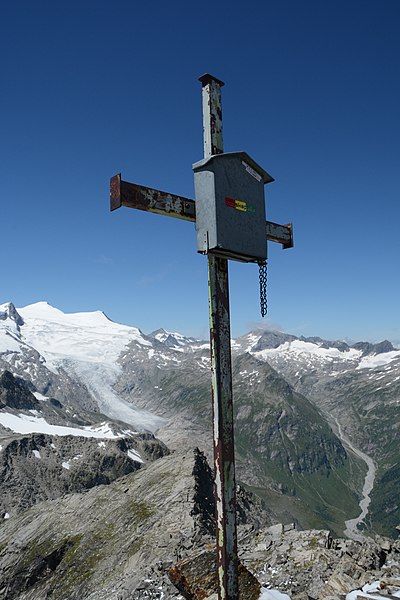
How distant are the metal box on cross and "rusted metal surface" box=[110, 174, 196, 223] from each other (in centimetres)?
25

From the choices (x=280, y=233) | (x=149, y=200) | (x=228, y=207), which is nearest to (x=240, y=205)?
(x=228, y=207)

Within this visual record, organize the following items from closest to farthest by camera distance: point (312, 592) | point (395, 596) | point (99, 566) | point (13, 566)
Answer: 1. point (395, 596)
2. point (312, 592)
3. point (99, 566)
4. point (13, 566)

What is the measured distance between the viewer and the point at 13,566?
38.8 meters

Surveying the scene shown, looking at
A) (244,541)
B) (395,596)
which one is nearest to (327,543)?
(244,541)

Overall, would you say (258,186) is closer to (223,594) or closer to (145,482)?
(223,594)

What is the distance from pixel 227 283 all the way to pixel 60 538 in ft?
126

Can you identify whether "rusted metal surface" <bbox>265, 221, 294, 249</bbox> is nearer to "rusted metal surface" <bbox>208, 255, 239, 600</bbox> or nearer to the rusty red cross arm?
the rusty red cross arm

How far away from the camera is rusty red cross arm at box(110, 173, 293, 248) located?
8.64 meters

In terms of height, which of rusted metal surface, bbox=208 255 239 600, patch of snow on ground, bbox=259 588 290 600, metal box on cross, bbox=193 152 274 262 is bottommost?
patch of snow on ground, bbox=259 588 290 600

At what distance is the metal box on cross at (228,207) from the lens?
29.5 feet

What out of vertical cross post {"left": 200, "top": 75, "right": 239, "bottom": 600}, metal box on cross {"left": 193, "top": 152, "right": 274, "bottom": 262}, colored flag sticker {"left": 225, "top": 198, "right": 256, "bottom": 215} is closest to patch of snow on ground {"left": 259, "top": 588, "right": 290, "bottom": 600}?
vertical cross post {"left": 200, "top": 75, "right": 239, "bottom": 600}

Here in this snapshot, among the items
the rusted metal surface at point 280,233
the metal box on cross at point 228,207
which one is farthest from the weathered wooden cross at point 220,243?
the rusted metal surface at point 280,233

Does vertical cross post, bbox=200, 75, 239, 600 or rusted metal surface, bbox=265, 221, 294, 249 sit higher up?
rusted metal surface, bbox=265, 221, 294, 249

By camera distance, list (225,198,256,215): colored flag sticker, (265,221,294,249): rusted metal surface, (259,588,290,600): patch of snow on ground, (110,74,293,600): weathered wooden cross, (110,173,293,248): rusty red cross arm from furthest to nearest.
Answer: (259,588,290,600): patch of snow on ground < (265,221,294,249): rusted metal surface < (225,198,256,215): colored flag sticker < (110,74,293,600): weathered wooden cross < (110,173,293,248): rusty red cross arm
